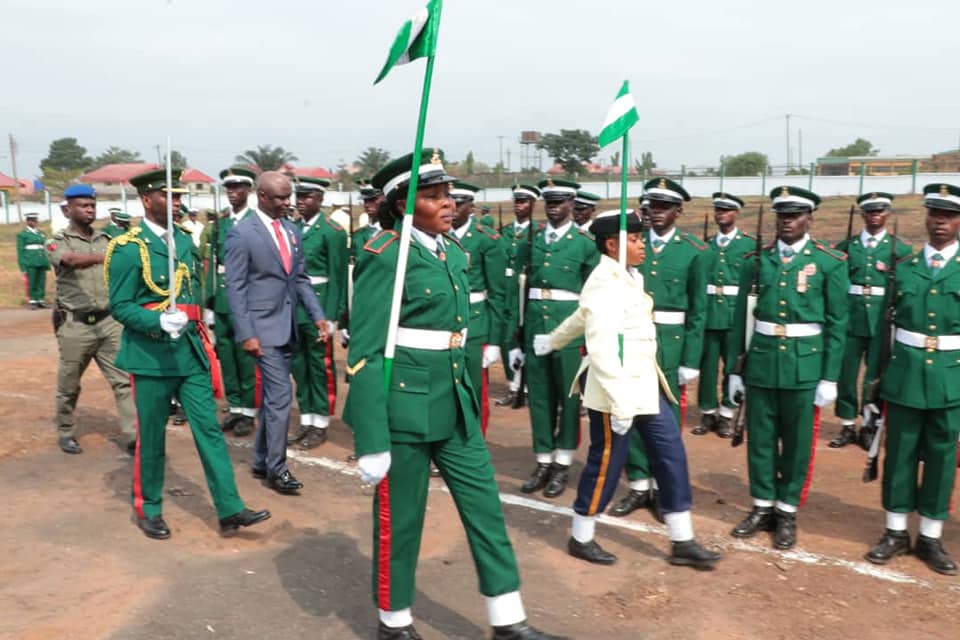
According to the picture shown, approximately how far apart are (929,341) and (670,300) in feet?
6.20

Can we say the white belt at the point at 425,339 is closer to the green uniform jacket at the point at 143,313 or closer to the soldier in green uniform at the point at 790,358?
the green uniform jacket at the point at 143,313

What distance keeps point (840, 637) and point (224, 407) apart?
6.90m

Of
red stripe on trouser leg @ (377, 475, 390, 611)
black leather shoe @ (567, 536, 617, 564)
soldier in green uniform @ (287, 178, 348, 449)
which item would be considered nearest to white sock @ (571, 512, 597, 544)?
black leather shoe @ (567, 536, 617, 564)

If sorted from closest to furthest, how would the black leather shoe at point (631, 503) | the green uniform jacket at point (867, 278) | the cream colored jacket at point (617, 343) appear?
the cream colored jacket at point (617, 343) < the black leather shoe at point (631, 503) < the green uniform jacket at point (867, 278)

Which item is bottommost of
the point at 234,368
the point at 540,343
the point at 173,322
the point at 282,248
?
the point at 234,368

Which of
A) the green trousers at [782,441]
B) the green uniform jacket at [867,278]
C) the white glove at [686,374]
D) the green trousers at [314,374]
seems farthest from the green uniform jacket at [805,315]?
the green trousers at [314,374]

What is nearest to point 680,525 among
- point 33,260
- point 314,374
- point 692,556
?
point 692,556

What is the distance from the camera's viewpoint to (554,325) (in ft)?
20.7

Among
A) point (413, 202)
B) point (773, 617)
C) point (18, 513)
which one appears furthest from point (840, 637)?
point (18, 513)

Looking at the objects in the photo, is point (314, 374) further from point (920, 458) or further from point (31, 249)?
point (31, 249)

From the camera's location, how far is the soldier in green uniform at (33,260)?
1898 centimetres

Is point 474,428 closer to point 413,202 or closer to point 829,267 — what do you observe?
point 413,202

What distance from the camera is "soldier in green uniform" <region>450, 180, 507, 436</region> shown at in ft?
22.1

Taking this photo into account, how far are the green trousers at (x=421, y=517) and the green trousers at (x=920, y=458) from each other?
275 centimetres
